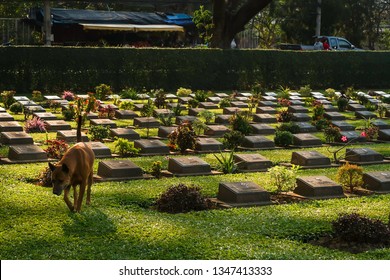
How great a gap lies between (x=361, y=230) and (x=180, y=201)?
8.54 ft

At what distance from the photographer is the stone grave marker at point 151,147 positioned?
1570 centimetres

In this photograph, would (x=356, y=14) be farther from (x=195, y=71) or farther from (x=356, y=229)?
(x=356, y=229)

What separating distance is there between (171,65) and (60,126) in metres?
11.2

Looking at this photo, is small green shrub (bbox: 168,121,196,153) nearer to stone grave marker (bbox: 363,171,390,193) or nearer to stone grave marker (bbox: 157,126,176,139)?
stone grave marker (bbox: 157,126,176,139)

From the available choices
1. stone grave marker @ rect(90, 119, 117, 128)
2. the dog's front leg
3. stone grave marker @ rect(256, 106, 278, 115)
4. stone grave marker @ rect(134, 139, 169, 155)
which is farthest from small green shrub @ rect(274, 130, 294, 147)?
the dog's front leg

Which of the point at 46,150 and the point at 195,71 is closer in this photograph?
the point at 46,150

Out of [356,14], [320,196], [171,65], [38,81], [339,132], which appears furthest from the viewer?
[356,14]

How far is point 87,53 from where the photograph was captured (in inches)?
1093

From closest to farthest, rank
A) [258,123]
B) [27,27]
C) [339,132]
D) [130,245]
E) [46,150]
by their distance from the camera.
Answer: [130,245] < [46,150] < [339,132] < [258,123] < [27,27]

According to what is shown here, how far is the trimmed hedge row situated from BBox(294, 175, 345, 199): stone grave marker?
15.8 meters

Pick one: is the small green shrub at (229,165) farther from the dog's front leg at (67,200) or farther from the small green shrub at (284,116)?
the small green shrub at (284,116)

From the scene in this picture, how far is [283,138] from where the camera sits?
17172mm

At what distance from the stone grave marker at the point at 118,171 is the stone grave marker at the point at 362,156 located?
4.32 metres

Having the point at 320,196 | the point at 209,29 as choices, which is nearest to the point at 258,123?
the point at 320,196
